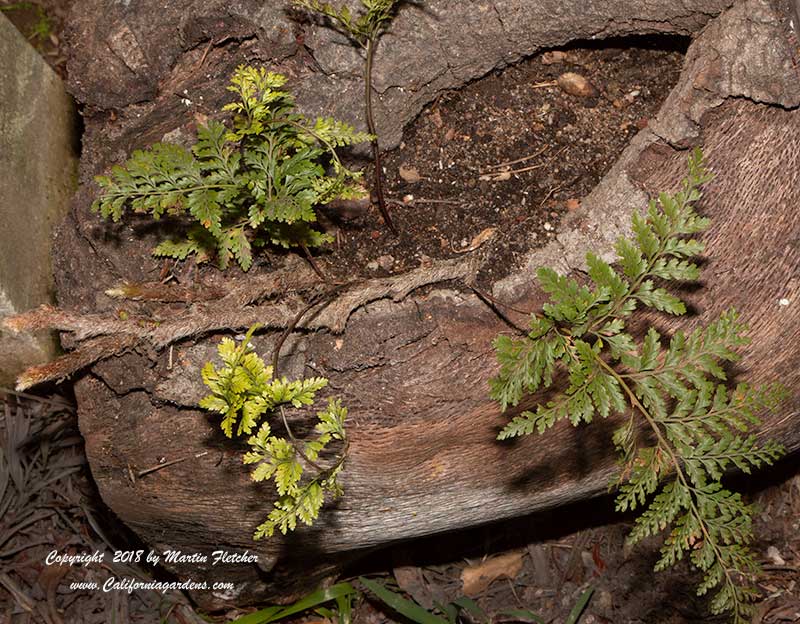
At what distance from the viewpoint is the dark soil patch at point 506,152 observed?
8.05 feet

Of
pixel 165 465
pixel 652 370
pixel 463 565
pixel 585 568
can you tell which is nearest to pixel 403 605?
pixel 463 565

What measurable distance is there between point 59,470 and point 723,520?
112 inches

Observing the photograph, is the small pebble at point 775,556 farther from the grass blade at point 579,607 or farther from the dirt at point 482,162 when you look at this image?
the dirt at point 482,162

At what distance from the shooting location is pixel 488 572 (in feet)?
11.3

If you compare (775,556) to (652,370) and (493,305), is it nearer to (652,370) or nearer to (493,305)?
(652,370)

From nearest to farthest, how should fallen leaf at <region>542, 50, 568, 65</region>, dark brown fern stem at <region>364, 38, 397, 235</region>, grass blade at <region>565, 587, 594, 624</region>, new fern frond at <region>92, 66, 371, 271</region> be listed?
new fern frond at <region>92, 66, 371, 271</region>
dark brown fern stem at <region>364, 38, 397, 235</region>
fallen leaf at <region>542, 50, 568, 65</region>
grass blade at <region>565, 587, 594, 624</region>

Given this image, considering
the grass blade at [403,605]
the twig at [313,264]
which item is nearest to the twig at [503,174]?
the twig at [313,264]

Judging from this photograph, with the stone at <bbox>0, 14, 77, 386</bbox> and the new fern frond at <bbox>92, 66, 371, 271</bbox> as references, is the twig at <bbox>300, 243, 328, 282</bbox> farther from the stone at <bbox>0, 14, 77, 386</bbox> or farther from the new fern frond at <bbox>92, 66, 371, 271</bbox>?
the stone at <bbox>0, 14, 77, 386</bbox>

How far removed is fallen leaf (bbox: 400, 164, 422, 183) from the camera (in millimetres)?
2539

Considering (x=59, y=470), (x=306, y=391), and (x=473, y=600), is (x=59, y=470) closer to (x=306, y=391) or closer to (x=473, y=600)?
(x=473, y=600)

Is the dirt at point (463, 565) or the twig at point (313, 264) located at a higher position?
the twig at point (313, 264)

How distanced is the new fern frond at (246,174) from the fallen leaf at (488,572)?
6.06 ft

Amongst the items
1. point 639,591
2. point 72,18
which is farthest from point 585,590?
point 72,18

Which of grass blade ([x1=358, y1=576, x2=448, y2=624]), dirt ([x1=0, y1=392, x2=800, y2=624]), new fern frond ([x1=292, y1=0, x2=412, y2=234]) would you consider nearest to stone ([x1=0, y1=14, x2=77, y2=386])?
dirt ([x1=0, y1=392, x2=800, y2=624])
